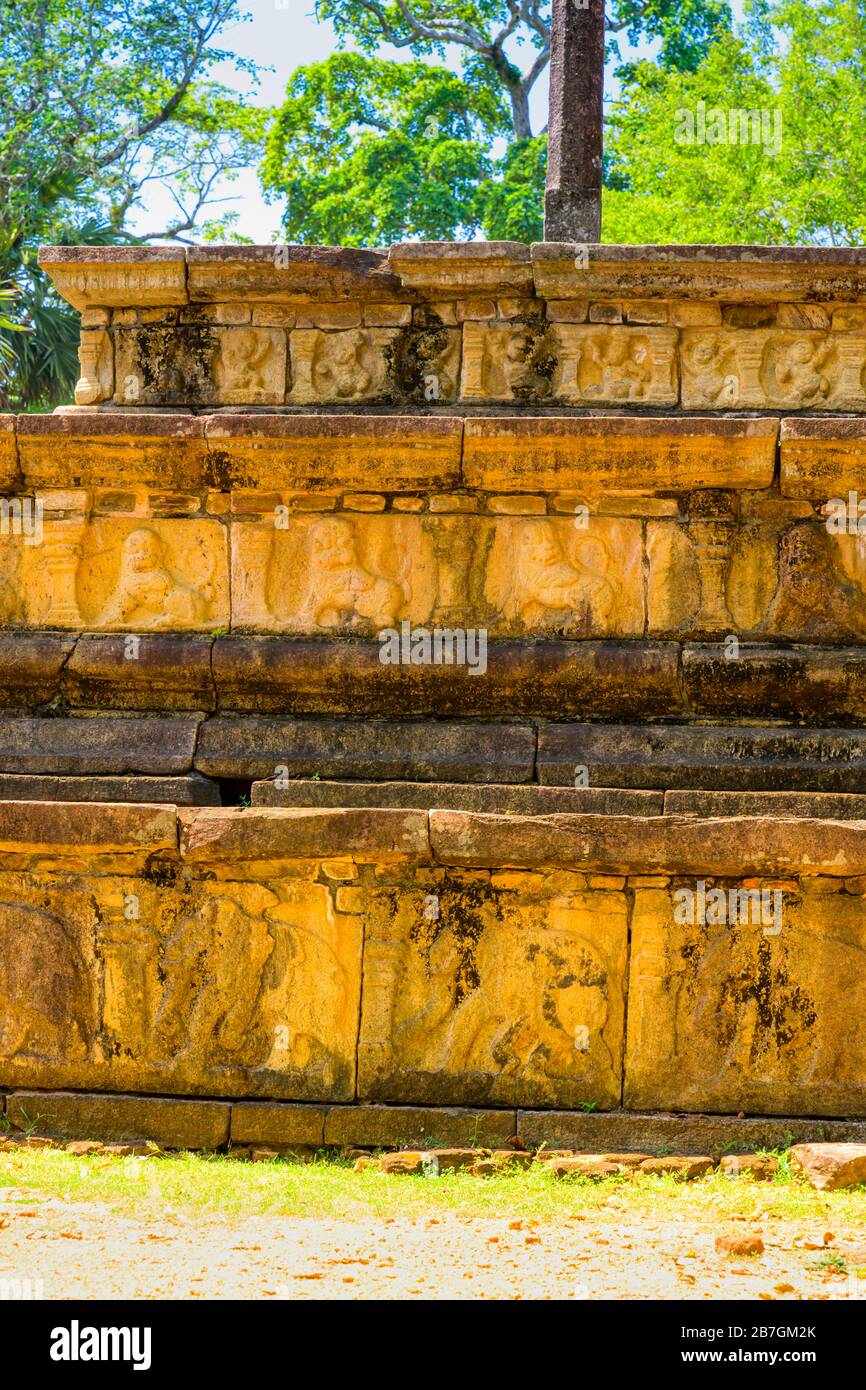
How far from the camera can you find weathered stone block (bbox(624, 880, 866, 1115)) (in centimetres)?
561

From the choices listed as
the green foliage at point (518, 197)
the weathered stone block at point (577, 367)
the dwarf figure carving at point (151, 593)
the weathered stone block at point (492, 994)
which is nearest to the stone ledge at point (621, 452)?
the weathered stone block at point (577, 367)

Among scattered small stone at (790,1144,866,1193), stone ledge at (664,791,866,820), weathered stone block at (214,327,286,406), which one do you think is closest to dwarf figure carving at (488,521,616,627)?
stone ledge at (664,791,866,820)

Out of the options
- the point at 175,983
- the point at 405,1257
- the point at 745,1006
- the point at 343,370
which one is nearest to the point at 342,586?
the point at 343,370

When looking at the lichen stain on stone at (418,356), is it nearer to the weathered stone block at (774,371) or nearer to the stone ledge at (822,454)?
the weathered stone block at (774,371)

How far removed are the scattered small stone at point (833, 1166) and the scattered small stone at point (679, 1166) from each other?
1.08 feet

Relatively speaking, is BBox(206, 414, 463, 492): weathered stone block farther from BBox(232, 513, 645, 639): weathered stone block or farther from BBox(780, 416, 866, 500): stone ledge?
BBox(780, 416, 866, 500): stone ledge

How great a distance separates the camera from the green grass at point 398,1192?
4.80 meters

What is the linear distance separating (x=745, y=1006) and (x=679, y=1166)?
703mm

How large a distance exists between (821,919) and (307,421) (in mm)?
3055

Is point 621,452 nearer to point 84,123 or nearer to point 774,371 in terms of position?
point 774,371

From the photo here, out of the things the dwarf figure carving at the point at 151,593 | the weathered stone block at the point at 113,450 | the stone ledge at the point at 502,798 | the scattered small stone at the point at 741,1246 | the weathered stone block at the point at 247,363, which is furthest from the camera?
the weathered stone block at the point at 247,363

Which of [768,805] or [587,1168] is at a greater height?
[768,805]

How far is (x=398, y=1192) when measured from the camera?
16.4 feet

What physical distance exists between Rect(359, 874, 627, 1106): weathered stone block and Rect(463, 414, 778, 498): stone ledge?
1.85 m
